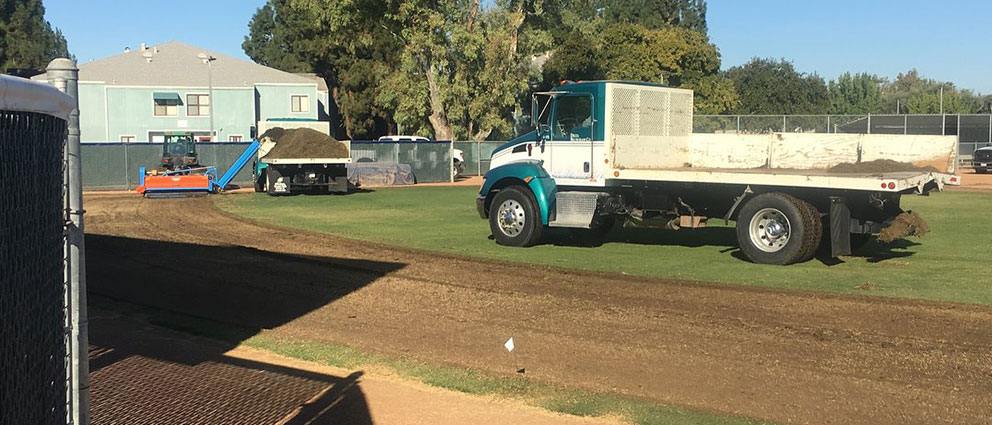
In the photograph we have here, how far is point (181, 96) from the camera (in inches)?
2286

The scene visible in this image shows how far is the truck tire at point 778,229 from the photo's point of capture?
13477mm

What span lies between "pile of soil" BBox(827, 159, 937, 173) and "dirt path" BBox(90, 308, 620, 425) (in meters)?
9.94

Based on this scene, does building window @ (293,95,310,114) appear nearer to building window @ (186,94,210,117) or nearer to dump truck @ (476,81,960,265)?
building window @ (186,94,210,117)

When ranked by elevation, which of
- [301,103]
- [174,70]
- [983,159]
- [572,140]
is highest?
[174,70]

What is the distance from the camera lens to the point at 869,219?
13.7 metres

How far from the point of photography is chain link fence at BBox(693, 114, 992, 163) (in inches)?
1913

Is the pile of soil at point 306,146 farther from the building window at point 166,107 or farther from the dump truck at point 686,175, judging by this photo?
the building window at point 166,107

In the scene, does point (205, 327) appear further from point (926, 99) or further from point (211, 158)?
point (926, 99)

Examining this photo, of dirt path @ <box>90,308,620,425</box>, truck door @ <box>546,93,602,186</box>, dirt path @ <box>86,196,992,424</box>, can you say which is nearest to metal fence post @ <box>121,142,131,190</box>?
dirt path @ <box>86,196,992,424</box>

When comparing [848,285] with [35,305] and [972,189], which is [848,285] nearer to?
[35,305]

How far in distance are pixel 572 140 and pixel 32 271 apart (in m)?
13.6

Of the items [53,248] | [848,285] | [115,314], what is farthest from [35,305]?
[848,285]

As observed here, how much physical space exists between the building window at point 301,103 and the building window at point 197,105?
5.81m

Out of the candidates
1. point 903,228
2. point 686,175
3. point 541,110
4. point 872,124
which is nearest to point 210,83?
point 872,124
